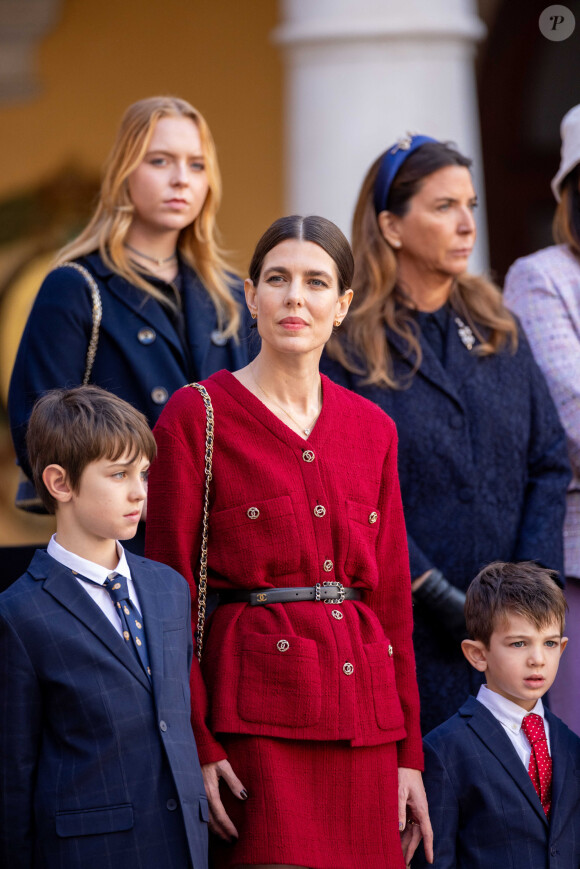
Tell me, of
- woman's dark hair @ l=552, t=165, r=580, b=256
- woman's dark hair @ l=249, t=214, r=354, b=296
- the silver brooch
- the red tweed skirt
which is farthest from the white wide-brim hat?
the red tweed skirt

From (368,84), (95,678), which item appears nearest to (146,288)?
(95,678)

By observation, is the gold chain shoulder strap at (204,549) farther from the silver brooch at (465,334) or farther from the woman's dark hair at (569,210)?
the woman's dark hair at (569,210)

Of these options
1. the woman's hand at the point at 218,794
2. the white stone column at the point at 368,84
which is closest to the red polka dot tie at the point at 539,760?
the woman's hand at the point at 218,794

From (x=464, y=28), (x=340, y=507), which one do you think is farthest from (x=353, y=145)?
(x=340, y=507)

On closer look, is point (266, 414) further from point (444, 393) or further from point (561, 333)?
point (561, 333)

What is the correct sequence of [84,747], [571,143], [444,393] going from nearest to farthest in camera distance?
[84,747] < [444,393] < [571,143]

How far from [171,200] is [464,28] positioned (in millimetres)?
2247

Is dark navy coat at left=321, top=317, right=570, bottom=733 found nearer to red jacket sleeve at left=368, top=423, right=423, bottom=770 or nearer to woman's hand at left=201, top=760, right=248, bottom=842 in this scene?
red jacket sleeve at left=368, top=423, right=423, bottom=770

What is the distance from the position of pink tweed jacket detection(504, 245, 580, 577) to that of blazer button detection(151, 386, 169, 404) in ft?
3.78

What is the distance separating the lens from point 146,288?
147 inches

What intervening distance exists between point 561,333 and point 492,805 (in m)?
1.56

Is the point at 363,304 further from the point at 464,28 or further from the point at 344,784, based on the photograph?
the point at 464,28

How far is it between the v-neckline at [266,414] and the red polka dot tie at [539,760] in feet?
2.65

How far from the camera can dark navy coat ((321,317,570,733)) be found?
12.1 feet
